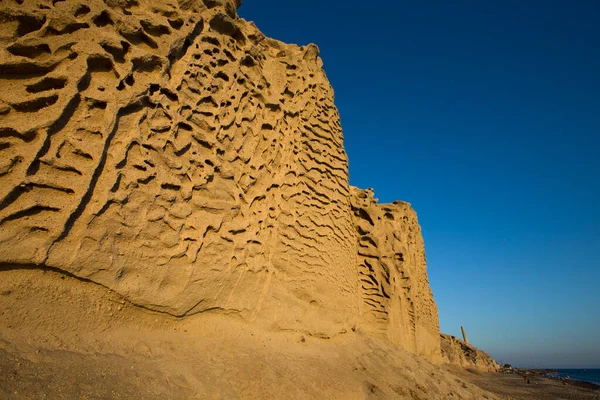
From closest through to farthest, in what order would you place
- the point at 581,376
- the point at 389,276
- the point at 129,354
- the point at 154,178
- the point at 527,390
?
the point at 129,354, the point at 154,178, the point at 389,276, the point at 527,390, the point at 581,376

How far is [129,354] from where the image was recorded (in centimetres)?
256

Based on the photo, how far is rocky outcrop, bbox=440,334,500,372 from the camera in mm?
19328

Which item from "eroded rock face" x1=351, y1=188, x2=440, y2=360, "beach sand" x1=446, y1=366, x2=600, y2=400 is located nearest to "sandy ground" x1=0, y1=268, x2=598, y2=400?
"eroded rock face" x1=351, y1=188, x2=440, y2=360

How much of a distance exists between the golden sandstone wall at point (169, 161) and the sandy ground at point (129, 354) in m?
0.14

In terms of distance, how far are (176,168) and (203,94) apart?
1.01 metres

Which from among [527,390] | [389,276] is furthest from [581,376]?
[389,276]

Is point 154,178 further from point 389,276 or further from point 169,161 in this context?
point 389,276

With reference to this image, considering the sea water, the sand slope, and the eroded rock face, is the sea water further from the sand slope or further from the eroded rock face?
the sand slope

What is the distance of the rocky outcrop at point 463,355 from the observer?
19328mm

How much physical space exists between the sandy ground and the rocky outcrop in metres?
16.8

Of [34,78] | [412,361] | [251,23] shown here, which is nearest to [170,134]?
[34,78]

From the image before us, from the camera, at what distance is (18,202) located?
7.66 ft

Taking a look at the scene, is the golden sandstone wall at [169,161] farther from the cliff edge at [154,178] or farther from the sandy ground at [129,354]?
the sandy ground at [129,354]

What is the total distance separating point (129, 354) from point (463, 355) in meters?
25.3
